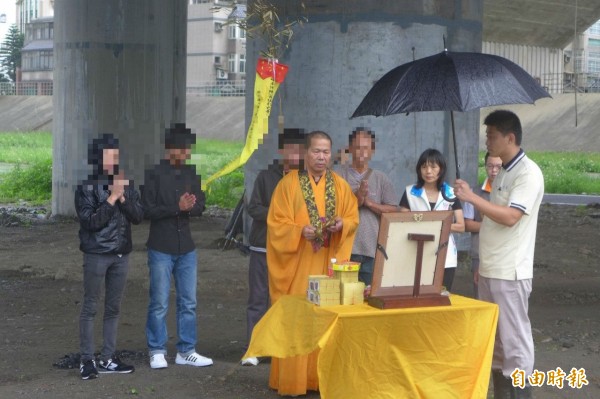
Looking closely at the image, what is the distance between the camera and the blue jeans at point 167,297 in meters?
7.84

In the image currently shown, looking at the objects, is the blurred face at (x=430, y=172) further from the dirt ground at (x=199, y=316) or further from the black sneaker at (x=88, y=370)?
the black sneaker at (x=88, y=370)

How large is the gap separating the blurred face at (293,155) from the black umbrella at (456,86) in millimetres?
627

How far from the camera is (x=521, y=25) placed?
60906mm

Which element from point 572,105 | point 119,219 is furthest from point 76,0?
point 572,105

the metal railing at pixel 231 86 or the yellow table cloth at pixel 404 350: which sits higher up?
the metal railing at pixel 231 86

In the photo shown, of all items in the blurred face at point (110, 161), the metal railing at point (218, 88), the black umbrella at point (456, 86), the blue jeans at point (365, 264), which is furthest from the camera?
the metal railing at point (218, 88)

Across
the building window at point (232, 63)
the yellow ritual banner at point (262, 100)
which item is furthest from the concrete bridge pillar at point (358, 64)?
the building window at point (232, 63)

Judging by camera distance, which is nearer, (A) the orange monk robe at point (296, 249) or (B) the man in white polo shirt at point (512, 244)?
(B) the man in white polo shirt at point (512, 244)

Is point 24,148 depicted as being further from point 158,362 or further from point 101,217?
point 101,217

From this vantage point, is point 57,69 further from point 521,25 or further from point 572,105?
point 521,25

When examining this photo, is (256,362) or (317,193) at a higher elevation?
(317,193)

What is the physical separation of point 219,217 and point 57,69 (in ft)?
13.5

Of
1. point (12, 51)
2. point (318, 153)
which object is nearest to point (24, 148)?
point (318, 153)

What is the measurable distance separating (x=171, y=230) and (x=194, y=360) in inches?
42.2
